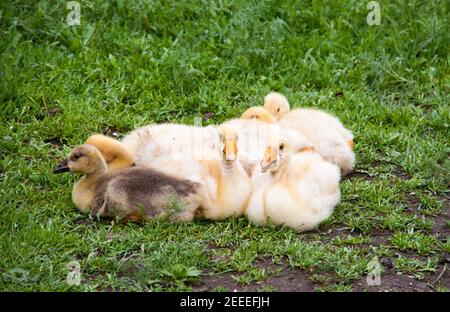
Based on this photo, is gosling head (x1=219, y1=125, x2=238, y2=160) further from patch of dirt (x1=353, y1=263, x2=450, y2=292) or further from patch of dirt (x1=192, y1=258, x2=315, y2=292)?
patch of dirt (x1=353, y1=263, x2=450, y2=292)

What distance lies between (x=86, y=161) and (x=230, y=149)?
101 centimetres

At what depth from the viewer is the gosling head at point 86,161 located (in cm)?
668

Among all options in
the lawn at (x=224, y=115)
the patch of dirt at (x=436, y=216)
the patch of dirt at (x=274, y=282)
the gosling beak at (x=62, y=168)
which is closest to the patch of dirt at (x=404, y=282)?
the lawn at (x=224, y=115)

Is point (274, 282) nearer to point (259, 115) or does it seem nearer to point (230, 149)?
point (230, 149)

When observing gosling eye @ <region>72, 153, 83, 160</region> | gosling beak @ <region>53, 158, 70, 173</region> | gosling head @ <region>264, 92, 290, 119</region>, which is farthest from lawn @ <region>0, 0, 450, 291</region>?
gosling head @ <region>264, 92, 290, 119</region>

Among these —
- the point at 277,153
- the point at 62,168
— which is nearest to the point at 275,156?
the point at 277,153

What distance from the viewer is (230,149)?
6.64m

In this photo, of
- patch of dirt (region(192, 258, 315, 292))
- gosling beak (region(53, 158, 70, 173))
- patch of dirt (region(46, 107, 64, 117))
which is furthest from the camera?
patch of dirt (region(46, 107, 64, 117))

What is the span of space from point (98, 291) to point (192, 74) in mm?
3718

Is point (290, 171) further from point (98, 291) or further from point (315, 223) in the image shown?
point (98, 291)

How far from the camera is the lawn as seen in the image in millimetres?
6160

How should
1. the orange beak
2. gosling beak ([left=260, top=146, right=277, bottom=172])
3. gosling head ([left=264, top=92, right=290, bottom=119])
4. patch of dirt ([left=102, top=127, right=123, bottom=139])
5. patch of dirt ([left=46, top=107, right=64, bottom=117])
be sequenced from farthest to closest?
1. patch of dirt ([left=46, top=107, right=64, bottom=117])
2. patch of dirt ([left=102, top=127, right=123, bottom=139])
3. gosling head ([left=264, top=92, right=290, bottom=119])
4. the orange beak
5. gosling beak ([left=260, top=146, right=277, bottom=172])

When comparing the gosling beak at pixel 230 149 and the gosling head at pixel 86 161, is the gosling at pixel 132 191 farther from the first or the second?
the gosling beak at pixel 230 149

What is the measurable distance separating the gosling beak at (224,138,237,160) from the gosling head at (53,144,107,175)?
87 cm
